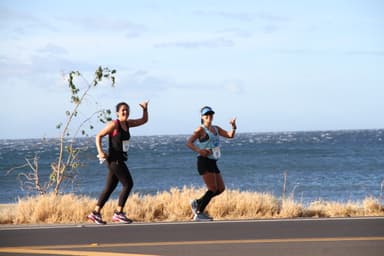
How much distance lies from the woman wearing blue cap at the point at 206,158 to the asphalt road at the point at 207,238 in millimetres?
531

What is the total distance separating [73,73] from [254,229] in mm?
5795

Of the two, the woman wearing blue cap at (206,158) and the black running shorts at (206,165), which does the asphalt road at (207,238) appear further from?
the black running shorts at (206,165)

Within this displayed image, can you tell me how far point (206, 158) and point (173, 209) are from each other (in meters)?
1.26

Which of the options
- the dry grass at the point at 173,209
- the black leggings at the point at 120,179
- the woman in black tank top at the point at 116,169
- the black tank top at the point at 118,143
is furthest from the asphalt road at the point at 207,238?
the black tank top at the point at 118,143

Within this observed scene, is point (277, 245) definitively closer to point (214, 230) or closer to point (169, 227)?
point (214, 230)

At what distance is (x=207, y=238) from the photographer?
9.59 metres

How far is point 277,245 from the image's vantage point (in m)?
9.01

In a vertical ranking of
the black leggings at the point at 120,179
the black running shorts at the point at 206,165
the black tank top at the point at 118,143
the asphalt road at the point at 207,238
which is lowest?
the asphalt road at the point at 207,238

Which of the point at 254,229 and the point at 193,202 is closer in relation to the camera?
the point at 254,229

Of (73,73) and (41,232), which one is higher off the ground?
(73,73)

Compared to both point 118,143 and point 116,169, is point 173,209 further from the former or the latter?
point 118,143

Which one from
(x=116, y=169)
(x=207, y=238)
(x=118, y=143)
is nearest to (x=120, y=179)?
(x=116, y=169)

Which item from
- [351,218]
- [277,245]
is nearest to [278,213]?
→ [351,218]

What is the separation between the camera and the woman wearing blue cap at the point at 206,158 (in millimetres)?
11602
